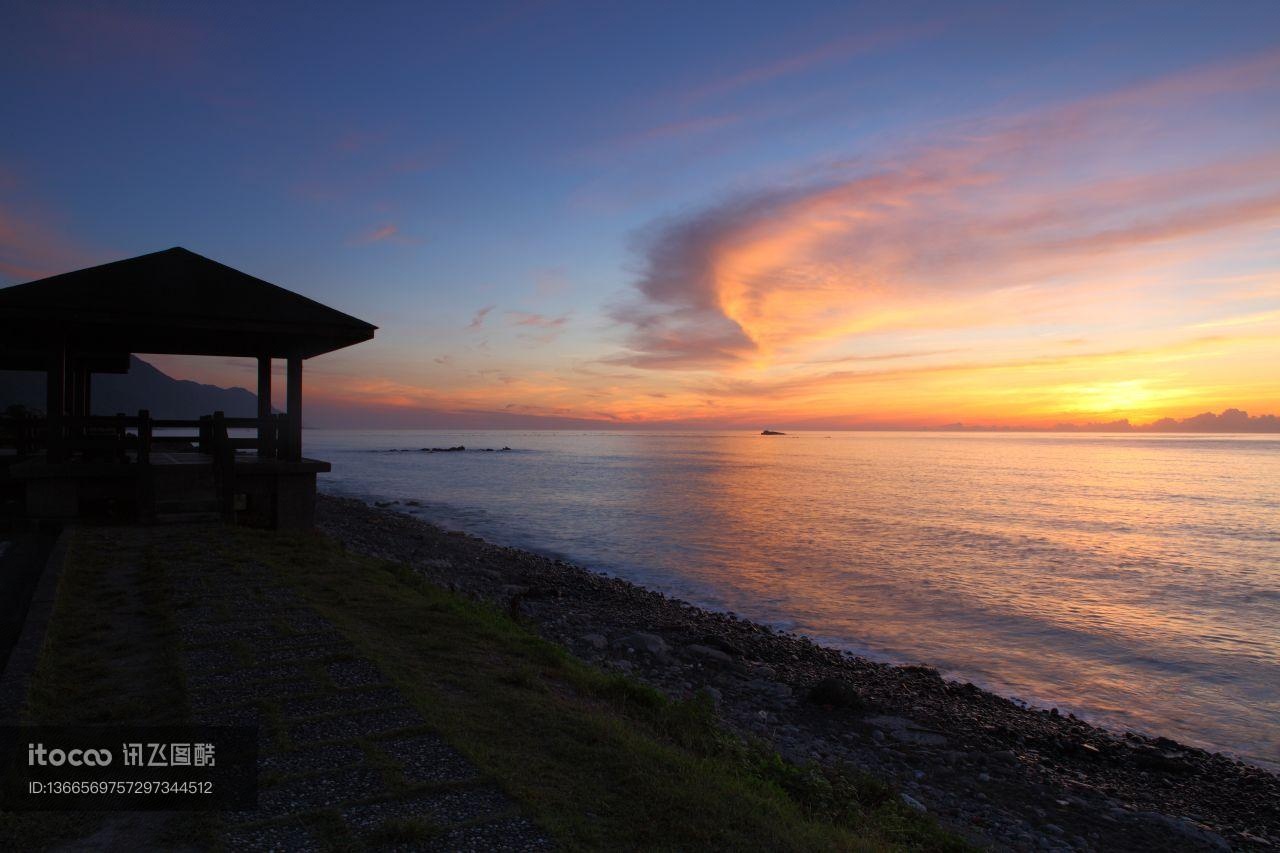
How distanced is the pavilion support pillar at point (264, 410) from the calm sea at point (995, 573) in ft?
38.2

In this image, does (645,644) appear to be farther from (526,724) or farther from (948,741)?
(526,724)

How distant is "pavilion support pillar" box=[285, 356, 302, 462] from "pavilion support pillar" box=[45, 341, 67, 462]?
365cm

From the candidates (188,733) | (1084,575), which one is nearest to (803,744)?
(188,733)

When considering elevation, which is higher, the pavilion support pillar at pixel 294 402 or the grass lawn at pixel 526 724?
the pavilion support pillar at pixel 294 402

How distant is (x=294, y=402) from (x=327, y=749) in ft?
34.2

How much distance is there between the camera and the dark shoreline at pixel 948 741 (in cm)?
750

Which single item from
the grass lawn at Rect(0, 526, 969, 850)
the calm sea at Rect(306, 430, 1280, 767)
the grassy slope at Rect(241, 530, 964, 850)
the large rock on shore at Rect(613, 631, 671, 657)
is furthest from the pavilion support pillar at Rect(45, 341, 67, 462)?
the calm sea at Rect(306, 430, 1280, 767)

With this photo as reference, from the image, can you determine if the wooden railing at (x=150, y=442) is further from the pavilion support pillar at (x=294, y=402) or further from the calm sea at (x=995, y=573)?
the calm sea at (x=995, y=573)

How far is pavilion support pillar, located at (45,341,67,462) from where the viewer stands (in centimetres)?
1165

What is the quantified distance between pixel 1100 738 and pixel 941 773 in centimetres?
378

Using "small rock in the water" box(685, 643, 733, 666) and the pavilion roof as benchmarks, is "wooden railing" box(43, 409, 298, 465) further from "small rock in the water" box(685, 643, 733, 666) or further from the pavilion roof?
"small rock in the water" box(685, 643, 733, 666)

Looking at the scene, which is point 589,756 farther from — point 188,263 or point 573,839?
point 188,263

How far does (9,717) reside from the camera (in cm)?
467

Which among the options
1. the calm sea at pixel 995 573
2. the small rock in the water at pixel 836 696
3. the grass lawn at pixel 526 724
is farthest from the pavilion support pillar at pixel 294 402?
the calm sea at pixel 995 573
